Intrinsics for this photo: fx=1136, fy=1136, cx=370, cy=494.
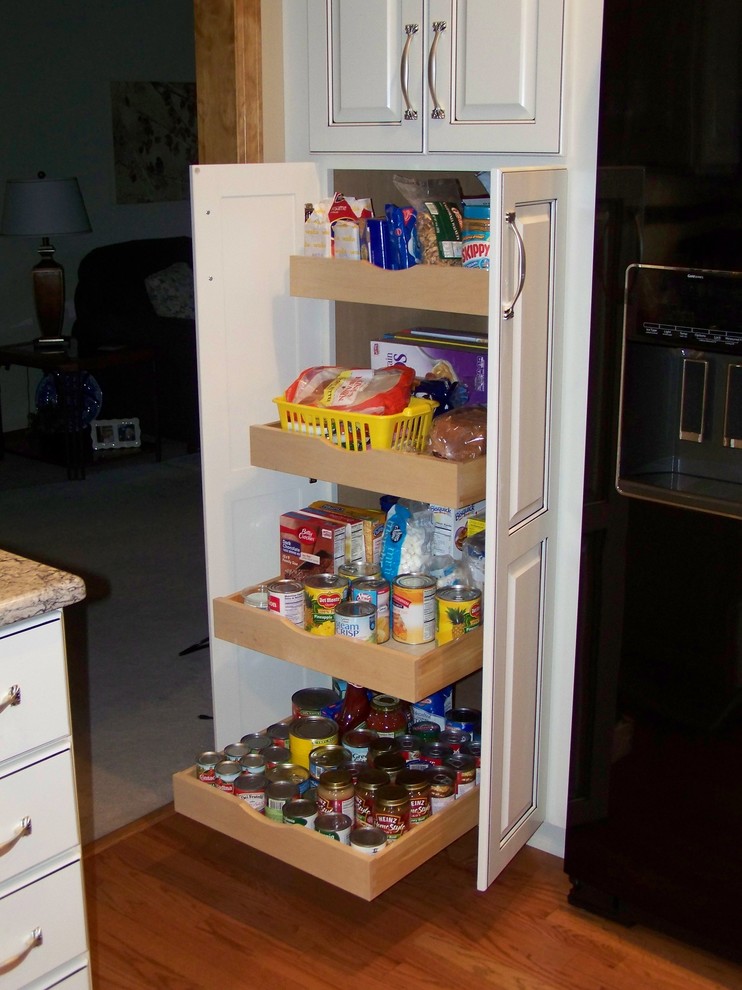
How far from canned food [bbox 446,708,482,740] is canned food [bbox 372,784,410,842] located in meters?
0.36

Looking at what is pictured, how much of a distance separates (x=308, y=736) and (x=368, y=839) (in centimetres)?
33

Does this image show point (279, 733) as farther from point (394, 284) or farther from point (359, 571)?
point (394, 284)

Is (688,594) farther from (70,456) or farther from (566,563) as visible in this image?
(70,456)

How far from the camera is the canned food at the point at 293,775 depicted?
2.37 metres

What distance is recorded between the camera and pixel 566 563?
227 cm

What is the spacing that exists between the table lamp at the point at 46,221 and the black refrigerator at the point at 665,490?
12.9 feet

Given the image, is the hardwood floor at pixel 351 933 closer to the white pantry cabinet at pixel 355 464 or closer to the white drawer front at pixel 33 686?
the white pantry cabinet at pixel 355 464

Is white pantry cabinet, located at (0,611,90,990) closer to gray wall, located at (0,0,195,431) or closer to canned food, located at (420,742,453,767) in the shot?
canned food, located at (420,742,453,767)

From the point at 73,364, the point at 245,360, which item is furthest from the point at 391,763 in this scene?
the point at 73,364

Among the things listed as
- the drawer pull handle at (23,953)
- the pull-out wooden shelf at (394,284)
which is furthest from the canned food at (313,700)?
the drawer pull handle at (23,953)

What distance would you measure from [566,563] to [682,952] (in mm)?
766

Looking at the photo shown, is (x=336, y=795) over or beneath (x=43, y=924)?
beneath

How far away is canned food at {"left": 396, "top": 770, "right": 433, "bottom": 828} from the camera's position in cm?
224

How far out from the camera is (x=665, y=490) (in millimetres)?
1953
